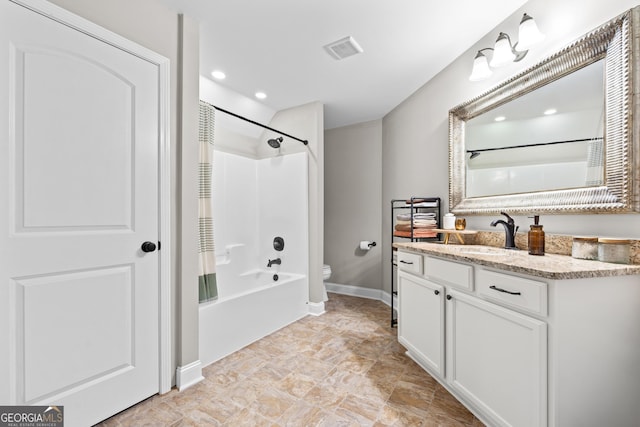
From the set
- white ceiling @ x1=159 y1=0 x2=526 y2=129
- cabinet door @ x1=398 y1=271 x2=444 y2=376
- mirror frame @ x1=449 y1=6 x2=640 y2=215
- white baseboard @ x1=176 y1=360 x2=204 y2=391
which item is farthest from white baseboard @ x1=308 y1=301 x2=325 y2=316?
white ceiling @ x1=159 y1=0 x2=526 y2=129

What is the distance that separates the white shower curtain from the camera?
2123 millimetres

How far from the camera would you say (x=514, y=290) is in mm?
1212

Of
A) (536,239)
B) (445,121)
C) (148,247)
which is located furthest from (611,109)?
(148,247)

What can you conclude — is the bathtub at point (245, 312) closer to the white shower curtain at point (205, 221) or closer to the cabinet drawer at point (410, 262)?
the white shower curtain at point (205, 221)

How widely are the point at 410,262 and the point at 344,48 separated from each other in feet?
5.50

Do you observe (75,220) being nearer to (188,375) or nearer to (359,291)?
(188,375)

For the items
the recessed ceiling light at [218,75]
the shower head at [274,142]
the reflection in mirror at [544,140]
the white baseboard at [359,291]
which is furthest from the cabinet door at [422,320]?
the recessed ceiling light at [218,75]

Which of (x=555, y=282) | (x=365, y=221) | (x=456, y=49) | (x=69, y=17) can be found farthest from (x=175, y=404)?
(x=456, y=49)

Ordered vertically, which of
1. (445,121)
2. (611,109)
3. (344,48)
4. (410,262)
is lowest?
(410,262)

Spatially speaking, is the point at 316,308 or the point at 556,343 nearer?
the point at 556,343

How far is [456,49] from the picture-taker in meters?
2.17

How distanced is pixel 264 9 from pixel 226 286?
256 cm

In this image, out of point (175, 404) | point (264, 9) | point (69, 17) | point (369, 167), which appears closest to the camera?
point (69, 17)

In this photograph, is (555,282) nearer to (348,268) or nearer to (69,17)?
(69,17)
